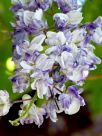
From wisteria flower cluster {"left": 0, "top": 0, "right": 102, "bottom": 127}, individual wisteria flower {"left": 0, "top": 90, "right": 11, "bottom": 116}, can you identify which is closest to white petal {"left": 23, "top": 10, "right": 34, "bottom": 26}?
wisteria flower cluster {"left": 0, "top": 0, "right": 102, "bottom": 127}

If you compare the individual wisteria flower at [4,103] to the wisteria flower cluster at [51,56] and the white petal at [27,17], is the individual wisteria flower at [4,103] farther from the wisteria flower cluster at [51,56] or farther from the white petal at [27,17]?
the white petal at [27,17]

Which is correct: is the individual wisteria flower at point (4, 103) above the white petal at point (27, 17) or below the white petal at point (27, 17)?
below

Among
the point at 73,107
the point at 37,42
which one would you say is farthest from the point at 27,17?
the point at 73,107

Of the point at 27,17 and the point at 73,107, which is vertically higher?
the point at 27,17

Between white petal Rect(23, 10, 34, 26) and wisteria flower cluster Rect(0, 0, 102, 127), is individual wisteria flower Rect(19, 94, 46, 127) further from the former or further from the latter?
white petal Rect(23, 10, 34, 26)

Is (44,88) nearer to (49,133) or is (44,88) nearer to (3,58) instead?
(3,58)

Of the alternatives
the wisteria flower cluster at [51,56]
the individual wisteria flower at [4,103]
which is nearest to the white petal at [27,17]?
the wisteria flower cluster at [51,56]

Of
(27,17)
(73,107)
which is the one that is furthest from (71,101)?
(27,17)

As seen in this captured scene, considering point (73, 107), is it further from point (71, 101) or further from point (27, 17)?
point (27, 17)
